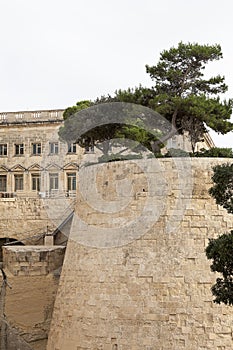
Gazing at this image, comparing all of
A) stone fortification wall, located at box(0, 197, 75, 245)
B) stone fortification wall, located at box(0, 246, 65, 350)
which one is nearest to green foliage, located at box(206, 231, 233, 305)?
stone fortification wall, located at box(0, 246, 65, 350)

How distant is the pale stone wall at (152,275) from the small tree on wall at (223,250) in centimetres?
209

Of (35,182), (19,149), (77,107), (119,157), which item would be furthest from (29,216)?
(19,149)

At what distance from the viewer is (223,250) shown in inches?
358

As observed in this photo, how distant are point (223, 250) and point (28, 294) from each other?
28.0 ft

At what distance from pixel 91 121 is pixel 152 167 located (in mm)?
8336

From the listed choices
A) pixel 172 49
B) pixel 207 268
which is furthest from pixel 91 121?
pixel 207 268

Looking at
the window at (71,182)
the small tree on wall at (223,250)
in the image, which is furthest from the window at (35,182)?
the small tree on wall at (223,250)

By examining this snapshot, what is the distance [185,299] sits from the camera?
11.6 m

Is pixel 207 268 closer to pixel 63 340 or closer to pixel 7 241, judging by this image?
pixel 63 340

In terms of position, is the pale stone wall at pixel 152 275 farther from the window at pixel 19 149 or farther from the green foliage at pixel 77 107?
the window at pixel 19 149

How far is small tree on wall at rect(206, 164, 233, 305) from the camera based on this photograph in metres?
9.14

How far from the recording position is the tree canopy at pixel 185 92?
51.6 feet

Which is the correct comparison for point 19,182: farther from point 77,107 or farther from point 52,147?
point 77,107

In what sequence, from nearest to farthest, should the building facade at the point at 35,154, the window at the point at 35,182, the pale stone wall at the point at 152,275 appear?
the pale stone wall at the point at 152,275
the building facade at the point at 35,154
the window at the point at 35,182
